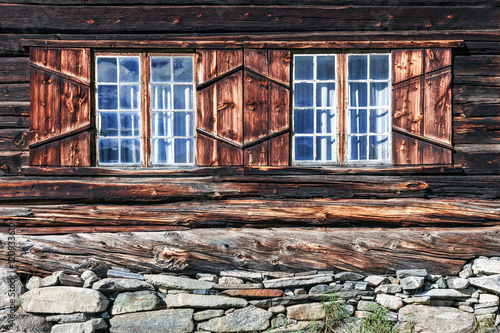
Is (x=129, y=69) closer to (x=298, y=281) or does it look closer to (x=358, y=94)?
(x=358, y=94)

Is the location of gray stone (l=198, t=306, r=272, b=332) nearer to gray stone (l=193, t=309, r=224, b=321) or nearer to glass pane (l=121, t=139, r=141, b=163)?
gray stone (l=193, t=309, r=224, b=321)

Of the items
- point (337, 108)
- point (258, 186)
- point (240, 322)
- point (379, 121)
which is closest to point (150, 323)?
point (240, 322)

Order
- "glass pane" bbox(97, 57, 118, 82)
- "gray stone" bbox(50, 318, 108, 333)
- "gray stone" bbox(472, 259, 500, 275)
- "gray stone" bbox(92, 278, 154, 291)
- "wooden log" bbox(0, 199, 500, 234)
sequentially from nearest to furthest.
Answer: "gray stone" bbox(50, 318, 108, 333), "gray stone" bbox(92, 278, 154, 291), "gray stone" bbox(472, 259, 500, 275), "wooden log" bbox(0, 199, 500, 234), "glass pane" bbox(97, 57, 118, 82)

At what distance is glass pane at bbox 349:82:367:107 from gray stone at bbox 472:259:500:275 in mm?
2126

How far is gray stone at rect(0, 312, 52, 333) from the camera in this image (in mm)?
4234

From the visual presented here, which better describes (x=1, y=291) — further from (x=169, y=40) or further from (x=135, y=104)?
(x=169, y=40)

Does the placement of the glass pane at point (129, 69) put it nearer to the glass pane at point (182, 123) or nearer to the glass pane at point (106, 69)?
the glass pane at point (106, 69)

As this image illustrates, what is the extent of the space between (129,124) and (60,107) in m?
0.76

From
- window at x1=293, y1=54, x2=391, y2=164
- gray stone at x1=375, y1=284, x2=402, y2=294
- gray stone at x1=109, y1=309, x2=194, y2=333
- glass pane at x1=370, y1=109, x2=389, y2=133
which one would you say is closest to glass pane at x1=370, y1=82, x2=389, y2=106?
window at x1=293, y1=54, x2=391, y2=164

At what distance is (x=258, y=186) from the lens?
184 inches

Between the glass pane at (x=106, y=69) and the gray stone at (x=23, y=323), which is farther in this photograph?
the glass pane at (x=106, y=69)

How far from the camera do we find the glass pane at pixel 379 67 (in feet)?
15.7

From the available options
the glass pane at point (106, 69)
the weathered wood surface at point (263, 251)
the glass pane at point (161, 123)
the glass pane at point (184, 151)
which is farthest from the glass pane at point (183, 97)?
the weathered wood surface at point (263, 251)

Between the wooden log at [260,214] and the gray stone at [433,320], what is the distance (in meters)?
0.93
